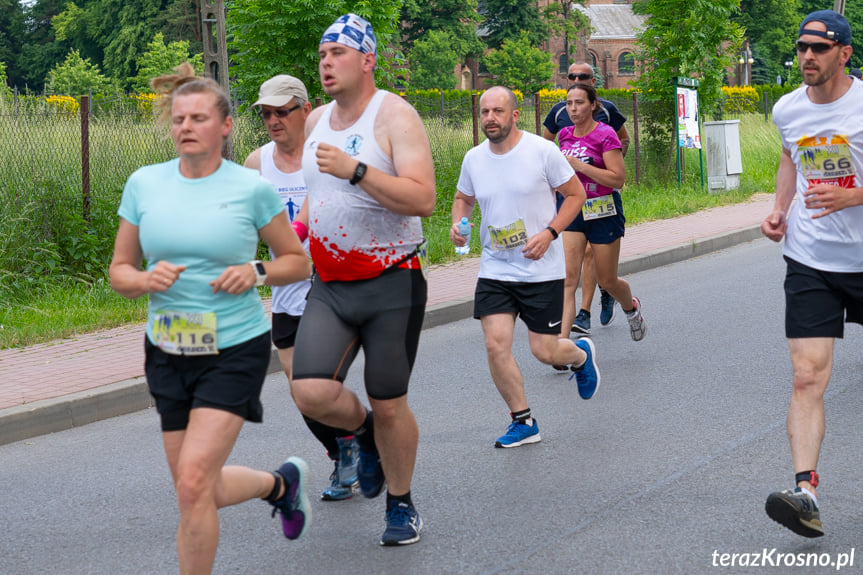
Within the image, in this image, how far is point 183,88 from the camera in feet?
12.4

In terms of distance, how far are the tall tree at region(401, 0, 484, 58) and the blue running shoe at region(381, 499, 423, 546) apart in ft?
247

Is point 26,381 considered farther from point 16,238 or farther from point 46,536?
point 16,238

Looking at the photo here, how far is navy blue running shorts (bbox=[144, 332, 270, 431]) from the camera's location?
370cm

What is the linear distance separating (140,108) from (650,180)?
12569 mm

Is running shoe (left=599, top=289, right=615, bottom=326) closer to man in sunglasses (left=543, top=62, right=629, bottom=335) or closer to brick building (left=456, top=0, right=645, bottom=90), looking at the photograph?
man in sunglasses (left=543, top=62, right=629, bottom=335)

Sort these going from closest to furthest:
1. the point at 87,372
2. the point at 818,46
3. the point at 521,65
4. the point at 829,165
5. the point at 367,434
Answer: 1. the point at 818,46
2. the point at 829,165
3. the point at 367,434
4. the point at 87,372
5. the point at 521,65

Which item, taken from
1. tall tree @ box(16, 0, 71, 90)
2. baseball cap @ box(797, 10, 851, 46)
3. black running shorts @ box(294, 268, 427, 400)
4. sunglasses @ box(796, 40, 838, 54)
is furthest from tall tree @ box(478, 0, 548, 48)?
black running shorts @ box(294, 268, 427, 400)

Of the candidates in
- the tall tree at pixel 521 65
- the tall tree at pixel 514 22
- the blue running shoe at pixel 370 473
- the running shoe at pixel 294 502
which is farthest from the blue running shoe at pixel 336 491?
the tall tree at pixel 514 22

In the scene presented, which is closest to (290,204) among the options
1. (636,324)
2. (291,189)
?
(291,189)

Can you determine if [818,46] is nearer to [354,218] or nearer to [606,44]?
[354,218]

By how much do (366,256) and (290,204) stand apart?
1079 mm

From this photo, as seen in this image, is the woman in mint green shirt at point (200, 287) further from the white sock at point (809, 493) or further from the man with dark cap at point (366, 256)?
the white sock at point (809, 493)

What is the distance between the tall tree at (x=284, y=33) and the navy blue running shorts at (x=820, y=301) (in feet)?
36.6

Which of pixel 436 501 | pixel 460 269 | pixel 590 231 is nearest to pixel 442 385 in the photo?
pixel 590 231
